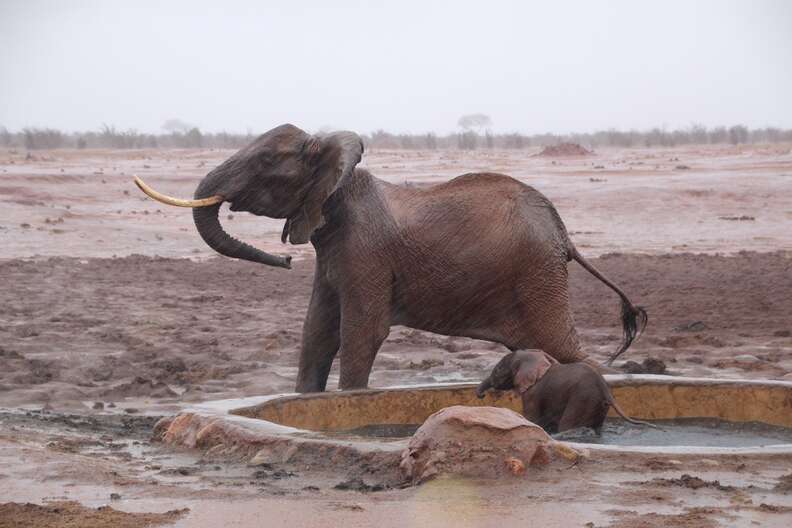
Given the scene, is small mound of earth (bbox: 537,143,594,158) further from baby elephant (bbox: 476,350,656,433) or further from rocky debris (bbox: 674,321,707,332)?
Answer: baby elephant (bbox: 476,350,656,433)

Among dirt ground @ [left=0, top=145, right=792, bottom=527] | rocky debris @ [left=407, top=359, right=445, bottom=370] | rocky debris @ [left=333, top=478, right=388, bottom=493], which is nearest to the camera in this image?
dirt ground @ [left=0, top=145, right=792, bottom=527]

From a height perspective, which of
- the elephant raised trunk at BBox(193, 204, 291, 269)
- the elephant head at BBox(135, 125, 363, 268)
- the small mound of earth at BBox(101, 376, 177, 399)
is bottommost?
the small mound of earth at BBox(101, 376, 177, 399)

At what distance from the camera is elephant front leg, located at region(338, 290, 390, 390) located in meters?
8.93

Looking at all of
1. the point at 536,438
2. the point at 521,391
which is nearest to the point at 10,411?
the point at 521,391

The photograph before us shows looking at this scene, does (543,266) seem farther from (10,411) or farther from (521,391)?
(10,411)

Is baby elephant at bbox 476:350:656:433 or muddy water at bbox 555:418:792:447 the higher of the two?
baby elephant at bbox 476:350:656:433

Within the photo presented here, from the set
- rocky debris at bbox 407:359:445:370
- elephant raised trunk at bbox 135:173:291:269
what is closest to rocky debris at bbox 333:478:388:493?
elephant raised trunk at bbox 135:173:291:269

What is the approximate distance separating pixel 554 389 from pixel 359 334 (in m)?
1.35

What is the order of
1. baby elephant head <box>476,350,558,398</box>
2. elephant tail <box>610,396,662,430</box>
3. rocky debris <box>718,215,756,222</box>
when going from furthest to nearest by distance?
rocky debris <box>718,215,756,222</box> < baby elephant head <box>476,350,558,398</box> < elephant tail <box>610,396,662,430</box>

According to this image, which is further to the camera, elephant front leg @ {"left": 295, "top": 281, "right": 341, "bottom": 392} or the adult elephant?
elephant front leg @ {"left": 295, "top": 281, "right": 341, "bottom": 392}

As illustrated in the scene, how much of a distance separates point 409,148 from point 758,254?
133 ft

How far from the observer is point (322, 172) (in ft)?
30.3

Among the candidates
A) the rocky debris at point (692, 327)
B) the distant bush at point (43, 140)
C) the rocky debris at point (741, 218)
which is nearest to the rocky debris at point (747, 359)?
the rocky debris at point (692, 327)

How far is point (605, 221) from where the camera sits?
25547mm
